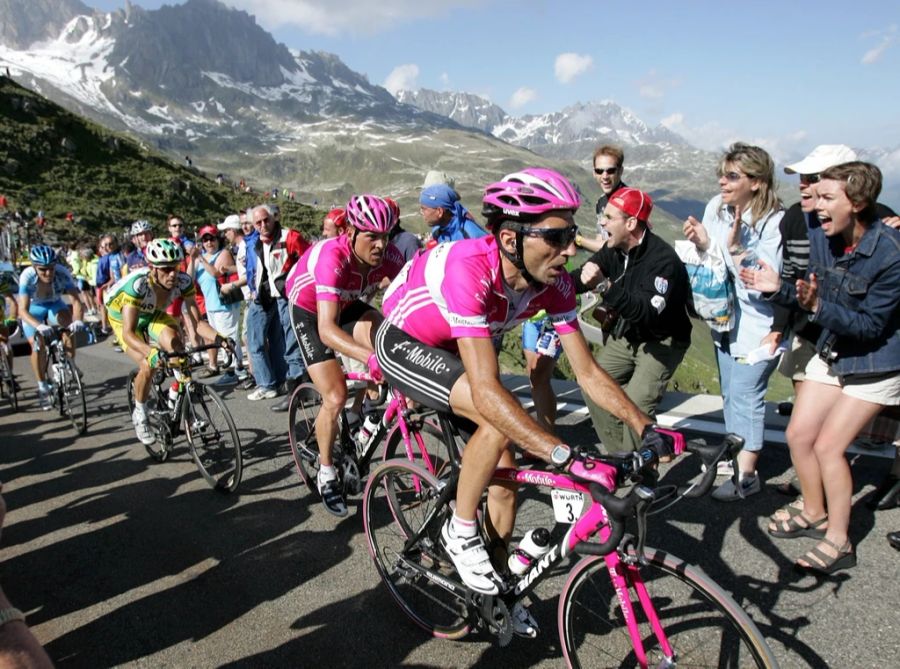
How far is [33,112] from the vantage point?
66188 mm

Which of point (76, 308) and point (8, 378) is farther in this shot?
point (8, 378)

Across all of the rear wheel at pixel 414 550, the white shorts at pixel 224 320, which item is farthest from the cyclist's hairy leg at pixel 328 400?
the white shorts at pixel 224 320

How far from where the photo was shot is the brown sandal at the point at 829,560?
11.4ft

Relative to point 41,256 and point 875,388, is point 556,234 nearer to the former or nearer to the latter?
point 875,388

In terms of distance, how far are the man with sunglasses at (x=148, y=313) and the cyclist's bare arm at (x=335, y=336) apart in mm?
1472

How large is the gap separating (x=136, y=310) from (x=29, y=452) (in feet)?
9.08

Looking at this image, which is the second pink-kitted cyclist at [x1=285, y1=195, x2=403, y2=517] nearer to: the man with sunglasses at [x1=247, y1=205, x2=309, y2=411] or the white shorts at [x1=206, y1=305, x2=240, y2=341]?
the man with sunglasses at [x1=247, y1=205, x2=309, y2=411]

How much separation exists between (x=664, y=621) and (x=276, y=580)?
8.40 feet

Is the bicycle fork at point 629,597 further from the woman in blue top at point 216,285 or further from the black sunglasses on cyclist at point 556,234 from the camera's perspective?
the woman in blue top at point 216,285

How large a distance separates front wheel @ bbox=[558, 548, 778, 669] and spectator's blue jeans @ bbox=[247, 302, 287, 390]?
6.31 metres

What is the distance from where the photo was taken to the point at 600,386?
3023 millimetres

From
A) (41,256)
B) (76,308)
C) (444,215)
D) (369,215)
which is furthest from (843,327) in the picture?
(41,256)

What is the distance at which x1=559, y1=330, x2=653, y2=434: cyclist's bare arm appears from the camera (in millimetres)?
2805

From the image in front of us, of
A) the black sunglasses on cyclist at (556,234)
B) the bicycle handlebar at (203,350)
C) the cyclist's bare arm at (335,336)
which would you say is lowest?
the bicycle handlebar at (203,350)
